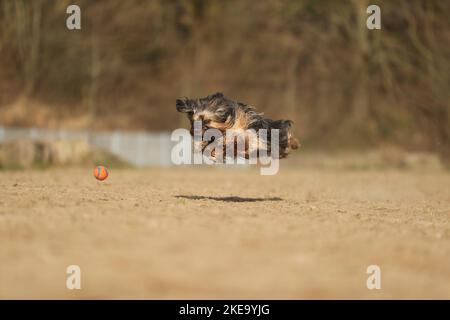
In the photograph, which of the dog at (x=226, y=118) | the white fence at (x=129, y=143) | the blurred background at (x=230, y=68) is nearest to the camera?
the dog at (x=226, y=118)

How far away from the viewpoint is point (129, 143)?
2398cm

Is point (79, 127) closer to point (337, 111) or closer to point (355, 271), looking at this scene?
point (337, 111)

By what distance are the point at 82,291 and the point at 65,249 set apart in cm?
92

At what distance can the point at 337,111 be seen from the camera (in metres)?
29.0

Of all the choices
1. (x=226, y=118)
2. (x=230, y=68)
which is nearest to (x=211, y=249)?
(x=226, y=118)

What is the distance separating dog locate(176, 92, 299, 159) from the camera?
8.20 meters

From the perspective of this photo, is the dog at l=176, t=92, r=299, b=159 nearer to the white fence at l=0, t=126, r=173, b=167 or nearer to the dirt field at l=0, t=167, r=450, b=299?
the dirt field at l=0, t=167, r=450, b=299

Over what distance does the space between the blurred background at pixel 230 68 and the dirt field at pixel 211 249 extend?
15.7 meters

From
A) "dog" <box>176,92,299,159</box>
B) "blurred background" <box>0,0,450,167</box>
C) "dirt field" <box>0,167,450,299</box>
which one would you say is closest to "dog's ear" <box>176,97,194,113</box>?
"dog" <box>176,92,299,159</box>

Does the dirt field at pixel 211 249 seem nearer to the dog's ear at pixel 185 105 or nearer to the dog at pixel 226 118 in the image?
the dog at pixel 226 118

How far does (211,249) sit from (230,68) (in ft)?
89.1

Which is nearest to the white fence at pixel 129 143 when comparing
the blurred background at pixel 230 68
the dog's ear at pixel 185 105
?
the blurred background at pixel 230 68

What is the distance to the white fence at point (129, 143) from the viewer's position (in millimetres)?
22609
